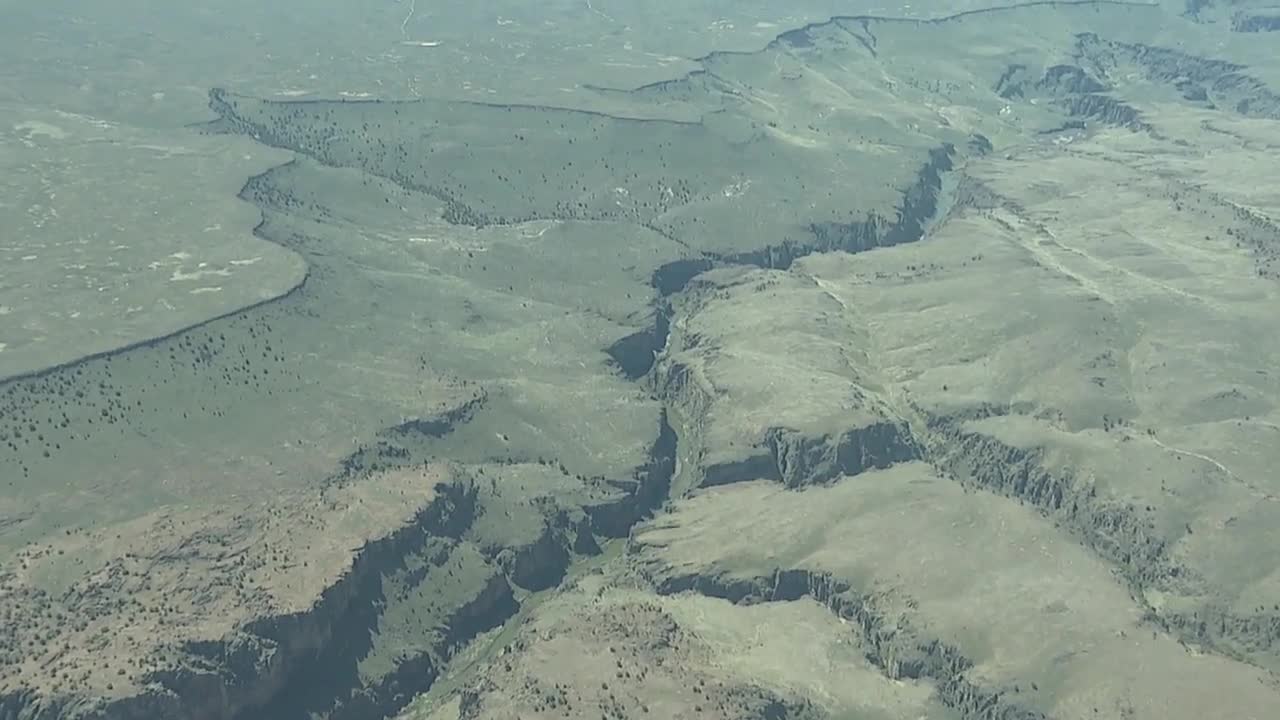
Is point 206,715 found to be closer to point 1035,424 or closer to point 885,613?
point 885,613

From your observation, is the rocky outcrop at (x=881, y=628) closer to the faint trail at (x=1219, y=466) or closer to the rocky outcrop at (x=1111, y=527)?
the rocky outcrop at (x=1111, y=527)

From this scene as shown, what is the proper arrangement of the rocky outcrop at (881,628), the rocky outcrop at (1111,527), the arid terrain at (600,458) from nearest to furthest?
the arid terrain at (600,458) < the rocky outcrop at (881,628) < the rocky outcrop at (1111,527)

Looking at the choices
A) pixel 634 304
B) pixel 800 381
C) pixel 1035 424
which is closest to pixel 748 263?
pixel 634 304

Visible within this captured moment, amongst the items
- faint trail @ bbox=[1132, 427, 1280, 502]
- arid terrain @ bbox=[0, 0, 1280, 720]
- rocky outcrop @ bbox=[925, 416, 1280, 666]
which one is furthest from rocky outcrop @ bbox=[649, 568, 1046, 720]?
faint trail @ bbox=[1132, 427, 1280, 502]

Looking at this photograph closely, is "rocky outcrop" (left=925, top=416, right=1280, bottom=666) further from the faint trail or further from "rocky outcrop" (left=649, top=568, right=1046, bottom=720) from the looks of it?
"rocky outcrop" (left=649, top=568, right=1046, bottom=720)

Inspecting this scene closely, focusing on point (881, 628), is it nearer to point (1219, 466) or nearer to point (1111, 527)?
point (1111, 527)

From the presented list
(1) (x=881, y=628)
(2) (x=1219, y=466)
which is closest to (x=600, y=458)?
(1) (x=881, y=628)

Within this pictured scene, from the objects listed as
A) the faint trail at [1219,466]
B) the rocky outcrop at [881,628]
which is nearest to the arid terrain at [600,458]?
the rocky outcrop at [881,628]

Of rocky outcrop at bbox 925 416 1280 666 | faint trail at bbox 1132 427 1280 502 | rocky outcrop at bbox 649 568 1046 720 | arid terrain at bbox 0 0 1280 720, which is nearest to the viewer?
arid terrain at bbox 0 0 1280 720
